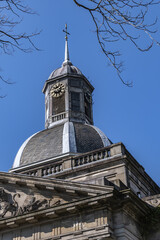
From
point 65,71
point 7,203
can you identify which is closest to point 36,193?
point 7,203

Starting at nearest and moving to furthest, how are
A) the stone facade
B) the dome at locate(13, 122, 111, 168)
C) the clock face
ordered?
the stone facade → the dome at locate(13, 122, 111, 168) → the clock face

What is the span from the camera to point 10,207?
797 inches

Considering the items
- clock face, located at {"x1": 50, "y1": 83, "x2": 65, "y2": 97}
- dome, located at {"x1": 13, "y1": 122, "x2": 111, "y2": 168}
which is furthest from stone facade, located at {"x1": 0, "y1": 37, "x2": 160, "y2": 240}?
clock face, located at {"x1": 50, "y1": 83, "x2": 65, "y2": 97}

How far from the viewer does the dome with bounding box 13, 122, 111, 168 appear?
30000mm

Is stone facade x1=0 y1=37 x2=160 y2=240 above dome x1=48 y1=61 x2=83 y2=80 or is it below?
below

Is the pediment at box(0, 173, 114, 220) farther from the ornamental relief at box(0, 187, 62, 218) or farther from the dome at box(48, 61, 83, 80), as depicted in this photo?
the dome at box(48, 61, 83, 80)

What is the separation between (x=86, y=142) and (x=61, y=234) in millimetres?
12539

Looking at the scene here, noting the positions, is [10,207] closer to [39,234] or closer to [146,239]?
[39,234]

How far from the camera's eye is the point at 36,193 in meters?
20.1

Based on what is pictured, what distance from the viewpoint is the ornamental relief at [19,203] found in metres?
19.5

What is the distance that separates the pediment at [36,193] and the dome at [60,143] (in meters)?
8.75

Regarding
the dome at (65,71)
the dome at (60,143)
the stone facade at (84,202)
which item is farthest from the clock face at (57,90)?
the stone facade at (84,202)

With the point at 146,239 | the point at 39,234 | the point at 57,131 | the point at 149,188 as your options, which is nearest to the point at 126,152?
the point at 149,188

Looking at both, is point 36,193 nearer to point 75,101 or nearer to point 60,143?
point 60,143
